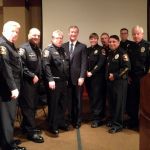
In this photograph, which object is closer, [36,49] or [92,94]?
→ [36,49]

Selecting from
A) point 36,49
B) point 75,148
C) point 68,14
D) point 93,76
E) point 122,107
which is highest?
point 68,14

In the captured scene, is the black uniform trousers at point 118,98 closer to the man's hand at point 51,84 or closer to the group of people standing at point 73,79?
the group of people standing at point 73,79

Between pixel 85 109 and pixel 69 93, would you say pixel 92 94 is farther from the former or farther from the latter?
pixel 85 109

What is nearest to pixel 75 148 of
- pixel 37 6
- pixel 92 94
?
pixel 92 94

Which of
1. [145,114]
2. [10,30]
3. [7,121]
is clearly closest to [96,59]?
[10,30]

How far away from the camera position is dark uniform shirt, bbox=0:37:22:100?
11.3 feet

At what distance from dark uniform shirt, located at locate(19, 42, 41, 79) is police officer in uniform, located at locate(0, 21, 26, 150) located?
0.29 metres

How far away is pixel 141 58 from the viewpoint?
4.55 m


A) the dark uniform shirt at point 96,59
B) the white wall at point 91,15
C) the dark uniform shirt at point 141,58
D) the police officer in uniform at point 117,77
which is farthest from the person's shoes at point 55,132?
the white wall at point 91,15

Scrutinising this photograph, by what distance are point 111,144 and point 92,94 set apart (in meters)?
1.07

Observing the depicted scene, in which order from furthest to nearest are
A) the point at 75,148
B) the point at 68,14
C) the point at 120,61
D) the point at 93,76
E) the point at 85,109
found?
the point at 68,14, the point at 85,109, the point at 93,76, the point at 120,61, the point at 75,148

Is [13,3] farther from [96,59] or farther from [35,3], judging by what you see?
[96,59]

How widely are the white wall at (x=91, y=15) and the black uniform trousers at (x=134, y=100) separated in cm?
210

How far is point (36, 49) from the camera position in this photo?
4199 mm
